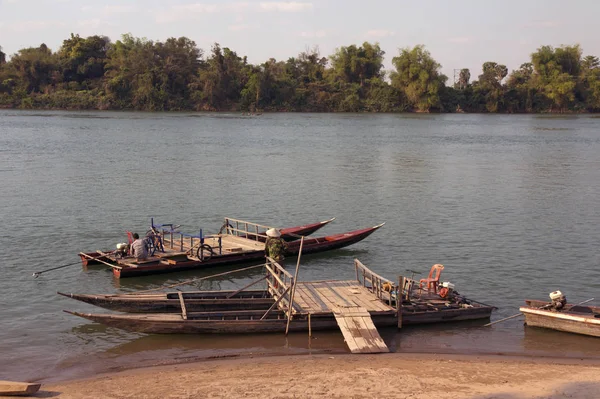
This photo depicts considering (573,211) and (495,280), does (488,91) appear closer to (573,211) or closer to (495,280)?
(573,211)

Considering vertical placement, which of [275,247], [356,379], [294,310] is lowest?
[356,379]

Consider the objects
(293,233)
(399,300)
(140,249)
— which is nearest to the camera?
(399,300)

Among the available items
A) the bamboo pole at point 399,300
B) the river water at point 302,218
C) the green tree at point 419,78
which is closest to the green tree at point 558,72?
the green tree at point 419,78

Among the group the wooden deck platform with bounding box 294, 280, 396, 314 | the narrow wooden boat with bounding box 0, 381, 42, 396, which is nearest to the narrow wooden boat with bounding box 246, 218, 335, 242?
the wooden deck platform with bounding box 294, 280, 396, 314

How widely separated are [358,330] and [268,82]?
117517 millimetres

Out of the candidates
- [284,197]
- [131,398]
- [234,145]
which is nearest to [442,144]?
[234,145]

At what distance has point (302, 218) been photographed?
2955 cm

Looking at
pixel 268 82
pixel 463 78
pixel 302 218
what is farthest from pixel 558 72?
pixel 302 218

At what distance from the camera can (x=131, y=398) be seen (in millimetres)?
12211

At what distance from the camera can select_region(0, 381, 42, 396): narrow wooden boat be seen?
11.5 meters

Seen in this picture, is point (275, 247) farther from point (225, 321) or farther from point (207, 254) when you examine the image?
point (207, 254)

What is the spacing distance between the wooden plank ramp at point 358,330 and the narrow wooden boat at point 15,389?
20.4 feet

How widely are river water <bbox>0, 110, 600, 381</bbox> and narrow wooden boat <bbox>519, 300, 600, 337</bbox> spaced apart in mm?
254

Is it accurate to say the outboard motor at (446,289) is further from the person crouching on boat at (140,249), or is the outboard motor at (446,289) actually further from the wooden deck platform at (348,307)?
the person crouching on boat at (140,249)
